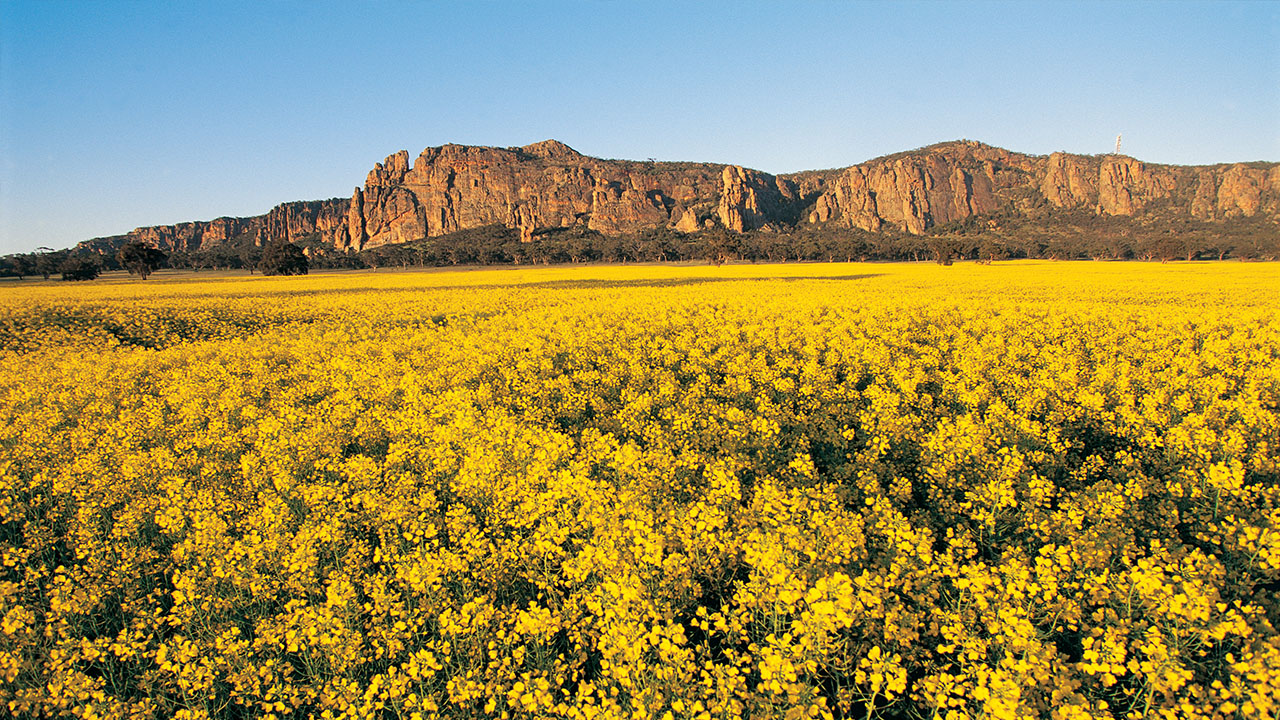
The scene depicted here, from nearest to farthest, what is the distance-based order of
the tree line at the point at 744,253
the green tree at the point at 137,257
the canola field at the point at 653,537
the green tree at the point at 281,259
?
the canola field at the point at 653,537, the green tree at the point at 137,257, the green tree at the point at 281,259, the tree line at the point at 744,253

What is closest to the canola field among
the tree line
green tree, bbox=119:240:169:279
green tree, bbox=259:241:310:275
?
green tree, bbox=259:241:310:275

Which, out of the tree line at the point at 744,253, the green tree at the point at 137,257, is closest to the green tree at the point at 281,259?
the tree line at the point at 744,253

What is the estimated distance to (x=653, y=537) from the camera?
5629 millimetres

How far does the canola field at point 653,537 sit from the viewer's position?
443 centimetres

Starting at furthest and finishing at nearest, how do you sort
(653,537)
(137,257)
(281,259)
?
(281,259) → (137,257) → (653,537)

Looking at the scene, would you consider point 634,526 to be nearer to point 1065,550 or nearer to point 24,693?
point 1065,550

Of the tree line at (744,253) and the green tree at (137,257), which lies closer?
the green tree at (137,257)

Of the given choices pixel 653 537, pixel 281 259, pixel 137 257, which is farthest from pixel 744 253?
pixel 653 537

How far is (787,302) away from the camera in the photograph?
92.7 feet

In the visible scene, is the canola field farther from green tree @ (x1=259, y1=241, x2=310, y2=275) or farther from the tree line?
the tree line

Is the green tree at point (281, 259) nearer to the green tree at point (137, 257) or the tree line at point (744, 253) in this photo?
the tree line at point (744, 253)

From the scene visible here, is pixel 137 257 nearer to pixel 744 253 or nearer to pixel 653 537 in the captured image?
pixel 653 537

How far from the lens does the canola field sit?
14.5ft

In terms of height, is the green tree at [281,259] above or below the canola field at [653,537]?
above
